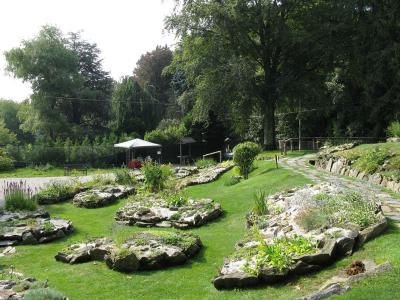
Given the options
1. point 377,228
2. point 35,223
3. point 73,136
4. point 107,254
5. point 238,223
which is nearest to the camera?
point 377,228

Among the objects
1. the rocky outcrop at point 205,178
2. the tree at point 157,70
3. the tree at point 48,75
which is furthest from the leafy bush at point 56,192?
the tree at point 157,70

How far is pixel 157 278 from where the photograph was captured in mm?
7324

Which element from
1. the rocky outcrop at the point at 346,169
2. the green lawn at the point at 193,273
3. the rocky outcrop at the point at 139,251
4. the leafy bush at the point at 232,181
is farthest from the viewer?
the leafy bush at the point at 232,181

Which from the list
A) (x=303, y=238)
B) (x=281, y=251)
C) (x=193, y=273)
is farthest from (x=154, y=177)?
(x=281, y=251)

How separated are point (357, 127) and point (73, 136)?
28.2 m

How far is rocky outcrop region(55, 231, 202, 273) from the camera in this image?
25.5 ft

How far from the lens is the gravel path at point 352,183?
8.52m

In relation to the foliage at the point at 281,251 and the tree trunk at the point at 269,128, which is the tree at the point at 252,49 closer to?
the tree trunk at the point at 269,128

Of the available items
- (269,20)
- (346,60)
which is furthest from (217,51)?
(346,60)

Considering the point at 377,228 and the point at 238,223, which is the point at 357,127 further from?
the point at 377,228

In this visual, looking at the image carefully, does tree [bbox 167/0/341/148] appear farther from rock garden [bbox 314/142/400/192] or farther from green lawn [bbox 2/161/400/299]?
green lawn [bbox 2/161/400/299]

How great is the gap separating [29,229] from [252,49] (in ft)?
63.0

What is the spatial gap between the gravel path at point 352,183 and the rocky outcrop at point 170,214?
10.9 ft

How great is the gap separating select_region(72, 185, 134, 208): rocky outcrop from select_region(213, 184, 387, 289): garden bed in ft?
24.5
